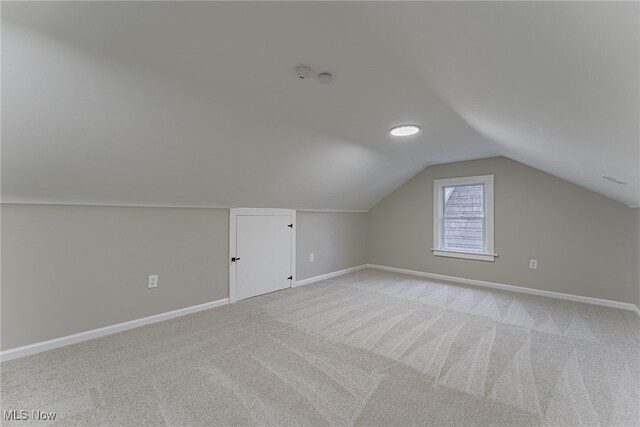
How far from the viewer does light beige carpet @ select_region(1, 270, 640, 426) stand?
1539 millimetres

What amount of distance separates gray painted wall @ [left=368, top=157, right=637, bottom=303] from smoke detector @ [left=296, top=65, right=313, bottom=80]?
3679 mm

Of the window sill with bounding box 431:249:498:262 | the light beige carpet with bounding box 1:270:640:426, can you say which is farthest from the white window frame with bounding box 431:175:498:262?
the light beige carpet with bounding box 1:270:640:426

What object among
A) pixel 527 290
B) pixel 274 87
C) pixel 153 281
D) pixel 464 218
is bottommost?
pixel 527 290

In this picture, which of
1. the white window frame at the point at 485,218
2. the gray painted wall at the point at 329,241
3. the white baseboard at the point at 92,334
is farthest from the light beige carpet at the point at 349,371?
the gray painted wall at the point at 329,241

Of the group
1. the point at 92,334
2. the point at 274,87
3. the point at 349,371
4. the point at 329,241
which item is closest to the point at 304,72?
the point at 274,87

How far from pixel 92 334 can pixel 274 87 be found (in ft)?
8.83

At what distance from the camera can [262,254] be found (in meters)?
3.77

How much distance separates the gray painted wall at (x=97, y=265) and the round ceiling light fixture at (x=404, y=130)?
229cm

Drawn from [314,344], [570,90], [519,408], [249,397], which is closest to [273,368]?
[249,397]

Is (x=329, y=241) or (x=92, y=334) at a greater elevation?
(x=329, y=241)

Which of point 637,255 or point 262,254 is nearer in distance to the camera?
point 637,255

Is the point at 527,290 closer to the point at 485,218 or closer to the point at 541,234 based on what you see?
the point at 541,234

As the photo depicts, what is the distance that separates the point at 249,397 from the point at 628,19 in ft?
7.39

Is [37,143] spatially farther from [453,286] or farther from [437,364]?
[453,286]
